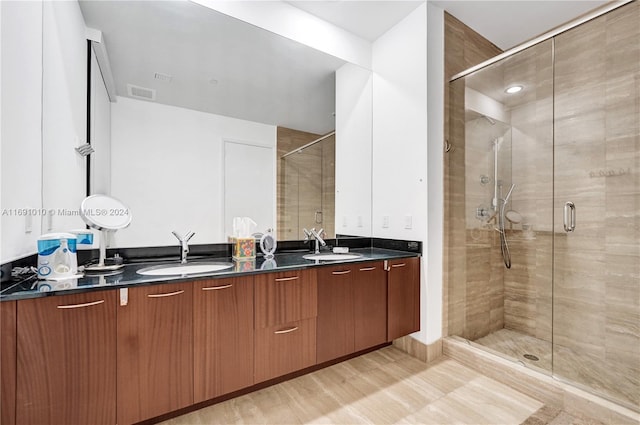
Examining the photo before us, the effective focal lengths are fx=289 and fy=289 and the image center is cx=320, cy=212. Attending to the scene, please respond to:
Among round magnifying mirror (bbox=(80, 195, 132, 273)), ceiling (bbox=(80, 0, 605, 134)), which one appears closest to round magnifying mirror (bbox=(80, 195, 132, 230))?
round magnifying mirror (bbox=(80, 195, 132, 273))

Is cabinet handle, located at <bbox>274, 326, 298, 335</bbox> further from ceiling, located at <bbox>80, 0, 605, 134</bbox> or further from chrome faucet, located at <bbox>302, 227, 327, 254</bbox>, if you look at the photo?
ceiling, located at <bbox>80, 0, 605, 134</bbox>

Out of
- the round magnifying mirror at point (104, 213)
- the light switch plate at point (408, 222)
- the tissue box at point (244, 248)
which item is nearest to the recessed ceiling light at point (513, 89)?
the light switch plate at point (408, 222)

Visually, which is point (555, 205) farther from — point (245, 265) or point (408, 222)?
point (245, 265)

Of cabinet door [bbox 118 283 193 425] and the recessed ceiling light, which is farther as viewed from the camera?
the recessed ceiling light

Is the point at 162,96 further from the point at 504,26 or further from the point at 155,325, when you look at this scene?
the point at 504,26

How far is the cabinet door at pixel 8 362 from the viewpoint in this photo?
1.00 m

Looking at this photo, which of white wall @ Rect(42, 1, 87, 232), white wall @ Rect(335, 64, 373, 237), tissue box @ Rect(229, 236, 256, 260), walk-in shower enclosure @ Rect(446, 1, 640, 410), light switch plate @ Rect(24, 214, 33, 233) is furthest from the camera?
white wall @ Rect(335, 64, 373, 237)

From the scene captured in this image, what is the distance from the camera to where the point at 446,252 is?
2303mm

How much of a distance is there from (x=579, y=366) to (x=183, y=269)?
279cm

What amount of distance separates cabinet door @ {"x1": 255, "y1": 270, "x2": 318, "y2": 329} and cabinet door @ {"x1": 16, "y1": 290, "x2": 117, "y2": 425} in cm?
66

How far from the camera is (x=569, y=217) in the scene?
2293 millimetres

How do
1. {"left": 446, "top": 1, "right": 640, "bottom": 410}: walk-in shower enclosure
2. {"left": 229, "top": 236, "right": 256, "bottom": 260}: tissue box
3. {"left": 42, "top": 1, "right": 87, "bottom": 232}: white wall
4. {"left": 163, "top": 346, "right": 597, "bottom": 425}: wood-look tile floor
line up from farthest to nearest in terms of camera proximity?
{"left": 446, "top": 1, "right": 640, "bottom": 410}: walk-in shower enclosure, {"left": 229, "top": 236, "right": 256, "bottom": 260}: tissue box, {"left": 163, "top": 346, "right": 597, "bottom": 425}: wood-look tile floor, {"left": 42, "top": 1, "right": 87, "bottom": 232}: white wall

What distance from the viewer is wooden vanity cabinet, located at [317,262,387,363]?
5.98 feet

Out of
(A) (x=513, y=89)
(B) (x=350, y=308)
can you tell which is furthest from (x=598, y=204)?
(B) (x=350, y=308)
